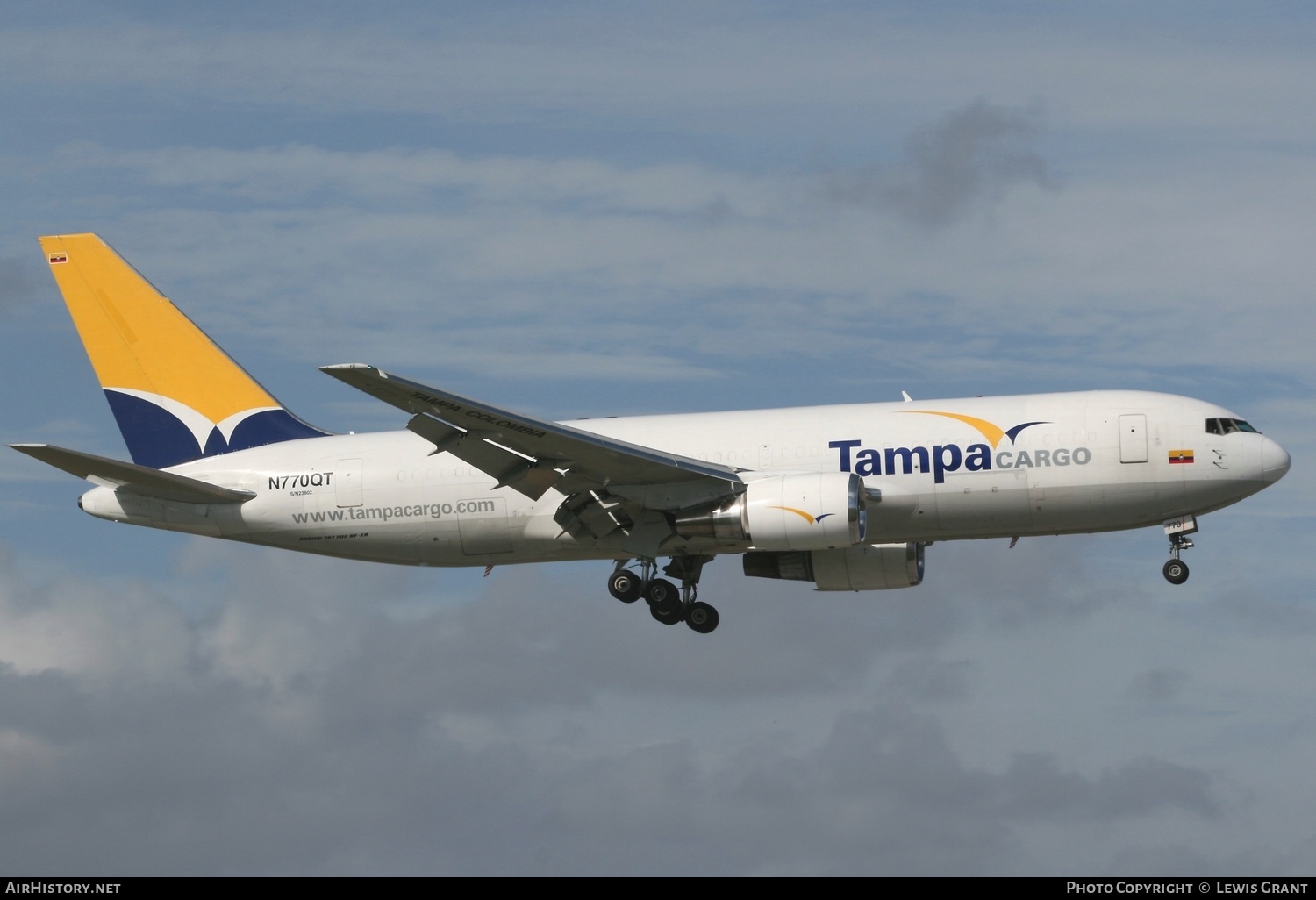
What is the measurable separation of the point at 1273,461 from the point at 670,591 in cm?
1566

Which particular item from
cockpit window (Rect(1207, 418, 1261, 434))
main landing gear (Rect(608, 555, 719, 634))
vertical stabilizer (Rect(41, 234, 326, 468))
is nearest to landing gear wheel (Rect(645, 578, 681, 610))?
main landing gear (Rect(608, 555, 719, 634))

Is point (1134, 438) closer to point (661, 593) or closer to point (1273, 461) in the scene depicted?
point (1273, 461)

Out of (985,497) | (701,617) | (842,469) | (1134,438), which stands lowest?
(701,617)

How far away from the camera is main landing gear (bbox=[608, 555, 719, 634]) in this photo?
153ft

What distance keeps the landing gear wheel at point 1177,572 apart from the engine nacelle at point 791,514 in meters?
8.09

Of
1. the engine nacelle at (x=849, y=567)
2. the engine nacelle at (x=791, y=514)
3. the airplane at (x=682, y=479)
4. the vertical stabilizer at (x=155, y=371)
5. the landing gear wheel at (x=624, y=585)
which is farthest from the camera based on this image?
Answer: the vertical stabilizer at (x=155, y=371)

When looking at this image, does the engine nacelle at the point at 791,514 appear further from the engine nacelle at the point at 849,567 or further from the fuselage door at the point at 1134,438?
the fuselage door at the point at 1134,438

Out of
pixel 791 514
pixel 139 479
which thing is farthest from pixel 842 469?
pixel 139 479

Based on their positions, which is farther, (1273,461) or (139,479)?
(139,479)

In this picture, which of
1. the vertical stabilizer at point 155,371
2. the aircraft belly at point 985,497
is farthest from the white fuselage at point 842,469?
the vertical stabilizer at point 155,371

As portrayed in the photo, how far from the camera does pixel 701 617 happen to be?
4722 cm

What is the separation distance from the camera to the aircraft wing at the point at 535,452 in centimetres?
3953

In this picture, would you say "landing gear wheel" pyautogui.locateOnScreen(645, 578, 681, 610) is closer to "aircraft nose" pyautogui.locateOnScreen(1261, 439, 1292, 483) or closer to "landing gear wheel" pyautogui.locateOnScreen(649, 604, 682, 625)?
"landing gear wheel" pyautogui.locateOnScreen(649, 604, 682, 625)

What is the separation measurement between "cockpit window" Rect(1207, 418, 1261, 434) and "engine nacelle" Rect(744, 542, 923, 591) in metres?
8.65
